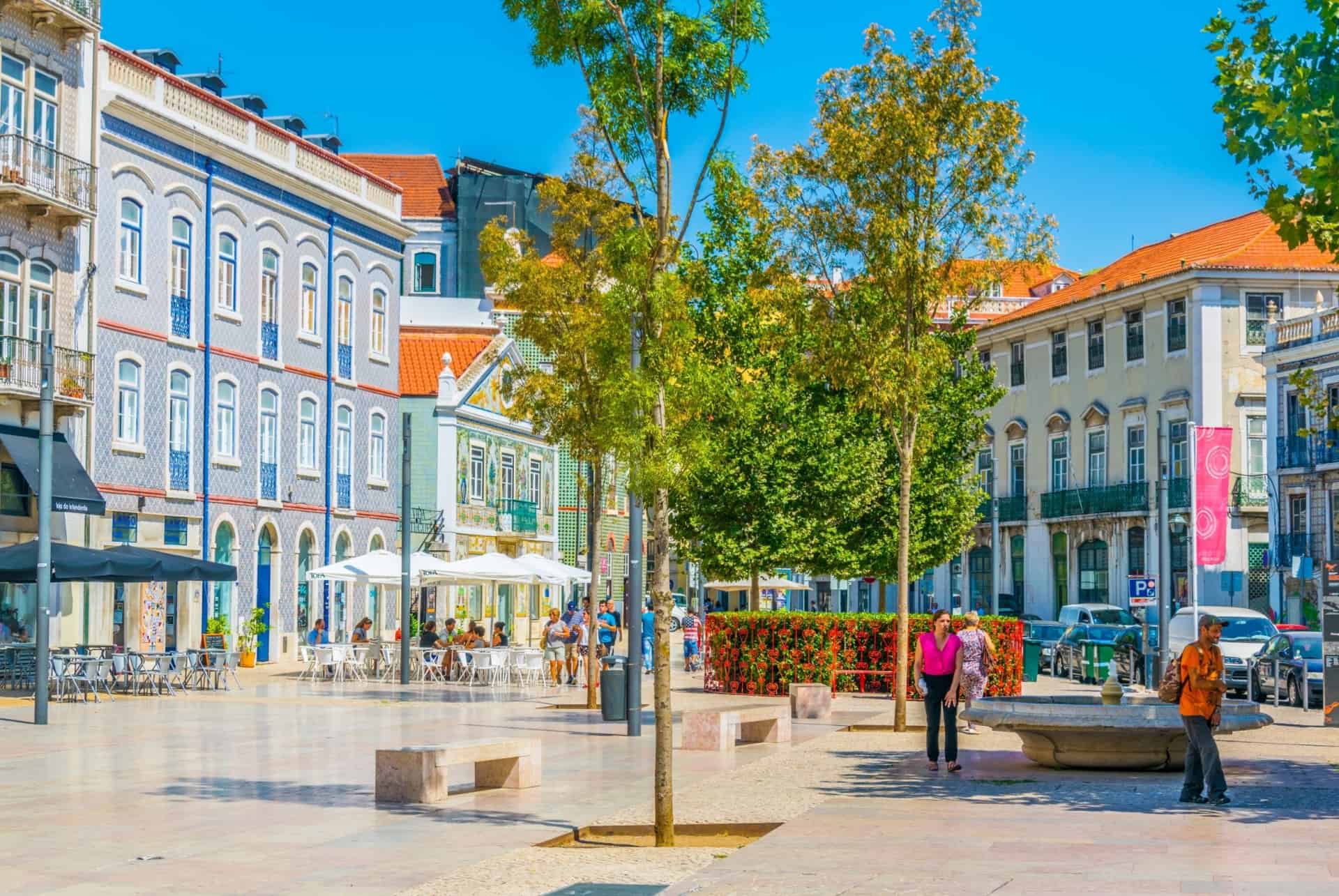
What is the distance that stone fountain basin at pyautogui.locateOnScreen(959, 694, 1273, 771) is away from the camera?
727 inches

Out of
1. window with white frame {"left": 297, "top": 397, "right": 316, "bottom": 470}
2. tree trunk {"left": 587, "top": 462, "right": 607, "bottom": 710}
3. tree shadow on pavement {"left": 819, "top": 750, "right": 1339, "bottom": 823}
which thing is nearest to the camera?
tree shadow on pavement {"left": 819, "top": 750, "right": 1339, "bottom": 823}

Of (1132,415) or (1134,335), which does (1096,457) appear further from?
(1134,335)

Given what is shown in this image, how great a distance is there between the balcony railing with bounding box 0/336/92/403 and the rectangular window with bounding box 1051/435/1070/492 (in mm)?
38098

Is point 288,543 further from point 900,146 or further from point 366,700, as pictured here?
point 900,146

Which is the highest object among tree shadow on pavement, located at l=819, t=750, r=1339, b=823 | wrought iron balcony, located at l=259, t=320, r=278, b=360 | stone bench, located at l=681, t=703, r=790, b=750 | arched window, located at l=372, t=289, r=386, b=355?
arched window, located at l=372, t=289, r=386, b=355

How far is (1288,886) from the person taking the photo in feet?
35.3

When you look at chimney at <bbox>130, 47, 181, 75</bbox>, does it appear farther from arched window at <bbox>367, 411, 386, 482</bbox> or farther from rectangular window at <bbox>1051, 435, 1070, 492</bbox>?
rectangular window at <bbox>1051, 435, 1070, 492</bbox>

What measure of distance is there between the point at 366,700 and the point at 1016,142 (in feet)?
48.9

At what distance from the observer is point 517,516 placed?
6412 cm

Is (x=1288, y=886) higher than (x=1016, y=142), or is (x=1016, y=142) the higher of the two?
(x=1016, y=142)

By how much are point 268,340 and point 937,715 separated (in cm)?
2831

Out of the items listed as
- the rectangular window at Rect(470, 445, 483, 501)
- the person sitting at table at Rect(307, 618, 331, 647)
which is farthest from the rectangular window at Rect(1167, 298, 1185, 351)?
the person sitting at table at Rect(307, 618, 331, 647)

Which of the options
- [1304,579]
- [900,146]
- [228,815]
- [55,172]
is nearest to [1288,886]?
[228,815]

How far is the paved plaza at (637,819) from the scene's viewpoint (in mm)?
11508
